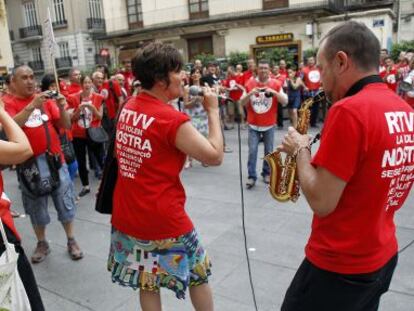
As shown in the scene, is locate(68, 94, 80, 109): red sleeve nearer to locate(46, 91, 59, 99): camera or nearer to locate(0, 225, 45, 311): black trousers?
locate(46, 91, 59, 99): camera

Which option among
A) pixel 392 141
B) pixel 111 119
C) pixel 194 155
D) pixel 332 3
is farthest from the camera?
pixel 332 3

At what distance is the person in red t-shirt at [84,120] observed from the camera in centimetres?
629

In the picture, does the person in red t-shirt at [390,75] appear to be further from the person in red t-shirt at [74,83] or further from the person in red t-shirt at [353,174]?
the person in red t-shirt at [353,174]

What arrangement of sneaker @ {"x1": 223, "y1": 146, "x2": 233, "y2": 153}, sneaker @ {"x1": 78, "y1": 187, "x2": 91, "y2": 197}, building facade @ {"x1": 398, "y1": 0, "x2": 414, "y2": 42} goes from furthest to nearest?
1. building facade @ {"x1": 398, "y1": 0, "x2": 414, "y2": 42}
2. sneaker @ {"x1": 223, "y1": 146, "x2": 233, "y2": 153}
3. sneaker @ {"x1": 78, "y1": 187, "x2": 91, "y2": 197}

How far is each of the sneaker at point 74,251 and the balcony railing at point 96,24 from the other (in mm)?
30936

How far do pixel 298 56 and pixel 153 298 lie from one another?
2107cm

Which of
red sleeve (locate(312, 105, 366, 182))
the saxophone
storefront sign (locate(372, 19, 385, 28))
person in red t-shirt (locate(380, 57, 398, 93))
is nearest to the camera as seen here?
red sleeve (locate(312, 105, 366, 182))

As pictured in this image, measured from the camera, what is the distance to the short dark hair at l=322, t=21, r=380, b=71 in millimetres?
1608

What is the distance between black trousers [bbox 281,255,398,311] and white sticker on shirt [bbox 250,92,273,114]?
4332 mm

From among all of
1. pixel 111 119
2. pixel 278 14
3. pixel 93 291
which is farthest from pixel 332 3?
pixel 93 291

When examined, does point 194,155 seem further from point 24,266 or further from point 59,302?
point 59,302

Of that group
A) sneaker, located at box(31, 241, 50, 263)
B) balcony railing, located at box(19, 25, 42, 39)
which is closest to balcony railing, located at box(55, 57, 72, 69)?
balcony railing, located at box(19, 25, 42, 39)

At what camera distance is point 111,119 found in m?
7.45

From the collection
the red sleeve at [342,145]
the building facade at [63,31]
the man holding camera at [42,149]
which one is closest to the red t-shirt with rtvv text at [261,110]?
the man holding camera at [42,149]
